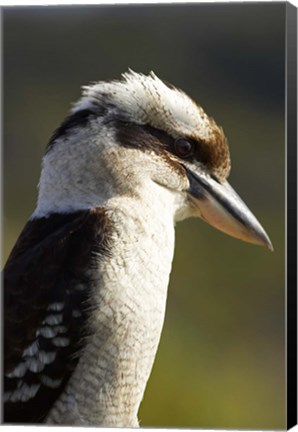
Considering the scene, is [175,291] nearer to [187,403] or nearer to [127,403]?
[187,403]

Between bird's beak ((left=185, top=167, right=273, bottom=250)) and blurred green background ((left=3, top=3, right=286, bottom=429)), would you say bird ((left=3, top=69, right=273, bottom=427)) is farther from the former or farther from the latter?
blurred green background ((left=3, top=3, right=286, bottom=429))

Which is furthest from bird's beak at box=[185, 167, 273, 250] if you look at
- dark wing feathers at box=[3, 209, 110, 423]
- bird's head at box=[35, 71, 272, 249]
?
dark wing feathers at box=[3, 209, 110, 423]

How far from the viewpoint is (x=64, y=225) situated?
3.78 m

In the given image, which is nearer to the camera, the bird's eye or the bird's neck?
the bird's neck

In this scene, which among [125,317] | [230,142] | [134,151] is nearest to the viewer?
[125,317]

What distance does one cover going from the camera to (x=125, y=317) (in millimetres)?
3674

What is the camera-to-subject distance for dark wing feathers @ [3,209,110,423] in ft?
12.1

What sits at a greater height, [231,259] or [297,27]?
[297,27]

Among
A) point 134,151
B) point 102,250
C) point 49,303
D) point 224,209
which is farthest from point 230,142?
point 49,303

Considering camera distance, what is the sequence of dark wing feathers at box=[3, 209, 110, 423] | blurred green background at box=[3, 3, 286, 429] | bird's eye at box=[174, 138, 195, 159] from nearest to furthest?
dark wing feathers at box=[3, 209, 110, 423] → bird's eye at box=[174, 138, 195, 159] → blurred green background at box=[3, 3, 286, 429]

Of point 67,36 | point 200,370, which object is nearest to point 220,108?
point 67,36

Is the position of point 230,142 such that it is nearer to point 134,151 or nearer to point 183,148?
point 183,148

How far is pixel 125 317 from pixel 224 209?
0.55 meters

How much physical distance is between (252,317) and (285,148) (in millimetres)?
652
